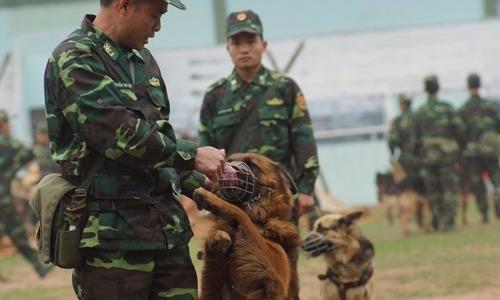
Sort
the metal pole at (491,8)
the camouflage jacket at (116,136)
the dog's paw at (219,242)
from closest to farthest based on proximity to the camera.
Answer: the camouflage jacket at (116,136), the dog's paw at (219,242), the metal pole at (491,8)

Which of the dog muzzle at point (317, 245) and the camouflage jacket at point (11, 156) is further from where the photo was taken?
the camouflage jacket at point (11, 156)

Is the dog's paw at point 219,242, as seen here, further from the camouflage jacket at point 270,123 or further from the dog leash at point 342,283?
the dog leash at point 342,283

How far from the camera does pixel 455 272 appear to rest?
10.6 meters

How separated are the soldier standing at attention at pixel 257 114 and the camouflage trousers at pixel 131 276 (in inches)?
94.1

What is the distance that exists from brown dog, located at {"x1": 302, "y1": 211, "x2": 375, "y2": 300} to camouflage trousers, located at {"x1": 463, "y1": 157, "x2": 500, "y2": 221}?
974cm

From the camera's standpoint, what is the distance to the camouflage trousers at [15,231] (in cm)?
1335

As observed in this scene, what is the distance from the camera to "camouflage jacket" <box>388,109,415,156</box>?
1576 cm

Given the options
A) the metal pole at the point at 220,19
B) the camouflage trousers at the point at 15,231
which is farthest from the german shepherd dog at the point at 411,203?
the metal pole at the point at 220,19

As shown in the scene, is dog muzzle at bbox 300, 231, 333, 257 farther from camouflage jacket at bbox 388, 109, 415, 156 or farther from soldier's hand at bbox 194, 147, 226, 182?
camouflage jacket at bbox 388, 109, 415, 156

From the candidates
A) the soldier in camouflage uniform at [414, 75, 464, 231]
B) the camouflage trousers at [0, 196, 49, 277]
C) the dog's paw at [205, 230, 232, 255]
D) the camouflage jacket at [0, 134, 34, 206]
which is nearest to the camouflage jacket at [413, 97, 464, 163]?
the soldier in camouflage uniform at [414, 75, 464, 231]

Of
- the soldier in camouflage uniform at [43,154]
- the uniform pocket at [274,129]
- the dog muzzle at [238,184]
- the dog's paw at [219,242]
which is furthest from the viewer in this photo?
the soldier in camouflage uniform at [43,154]

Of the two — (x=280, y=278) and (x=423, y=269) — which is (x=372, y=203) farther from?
(x=280, y=278)

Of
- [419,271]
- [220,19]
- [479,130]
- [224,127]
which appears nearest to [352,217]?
[224,127]

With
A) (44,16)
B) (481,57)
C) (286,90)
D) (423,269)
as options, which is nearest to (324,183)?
(481,57)
